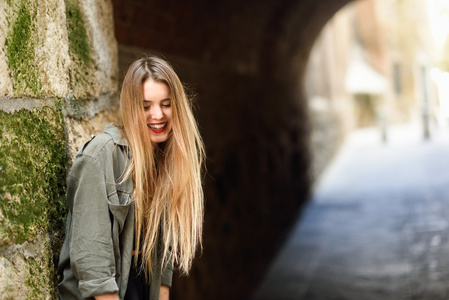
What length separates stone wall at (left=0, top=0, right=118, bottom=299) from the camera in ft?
4.69

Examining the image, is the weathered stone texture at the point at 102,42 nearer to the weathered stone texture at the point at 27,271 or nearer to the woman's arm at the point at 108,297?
the weathered stone texture at the point at 27,271

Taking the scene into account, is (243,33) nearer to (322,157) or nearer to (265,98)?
(265,98)

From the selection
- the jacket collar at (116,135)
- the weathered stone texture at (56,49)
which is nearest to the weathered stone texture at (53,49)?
the weathered stone texture at (56,49)

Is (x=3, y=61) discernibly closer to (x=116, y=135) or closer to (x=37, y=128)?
(x=37, y=128)

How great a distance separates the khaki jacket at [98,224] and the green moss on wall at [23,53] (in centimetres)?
28

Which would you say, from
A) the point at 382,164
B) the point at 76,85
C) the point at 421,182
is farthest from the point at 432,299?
the point at 382,164

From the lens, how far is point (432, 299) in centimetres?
413

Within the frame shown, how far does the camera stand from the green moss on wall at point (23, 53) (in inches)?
59.2

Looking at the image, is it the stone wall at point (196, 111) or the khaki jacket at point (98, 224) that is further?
the stone wall at point (196, 111)

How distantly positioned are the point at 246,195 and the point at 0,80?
11.9 feet

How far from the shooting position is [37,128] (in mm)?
1569

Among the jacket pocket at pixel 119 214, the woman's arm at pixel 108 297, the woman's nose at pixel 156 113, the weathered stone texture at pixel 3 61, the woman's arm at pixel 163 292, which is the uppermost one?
the weathered stone texture at pixel 3 61

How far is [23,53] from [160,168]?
50cm

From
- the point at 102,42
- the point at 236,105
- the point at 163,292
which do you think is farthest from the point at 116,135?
the point at 236,105
